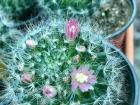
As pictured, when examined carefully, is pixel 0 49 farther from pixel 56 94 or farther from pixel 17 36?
pixel 56 94

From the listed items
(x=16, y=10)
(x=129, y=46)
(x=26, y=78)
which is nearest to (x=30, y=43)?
(x=26, y=78)

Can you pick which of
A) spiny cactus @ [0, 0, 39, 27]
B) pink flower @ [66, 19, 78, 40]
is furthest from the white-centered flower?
spiny cactus @ [0, 0, 39, 27]

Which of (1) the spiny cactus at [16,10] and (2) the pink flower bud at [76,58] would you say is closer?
(2) the pink flower bud at [76,58]

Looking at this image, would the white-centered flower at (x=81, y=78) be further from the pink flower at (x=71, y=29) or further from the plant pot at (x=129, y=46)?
the plant pot at (x=129, y=46)

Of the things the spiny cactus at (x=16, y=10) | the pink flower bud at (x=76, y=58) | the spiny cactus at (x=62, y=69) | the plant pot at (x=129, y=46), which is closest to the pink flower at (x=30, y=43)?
the spiny cactus at (x=62, y=69)

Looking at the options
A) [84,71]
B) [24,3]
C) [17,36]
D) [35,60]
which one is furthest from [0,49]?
[84,71]

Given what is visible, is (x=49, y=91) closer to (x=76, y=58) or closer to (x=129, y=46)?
(x=76, y=58)
